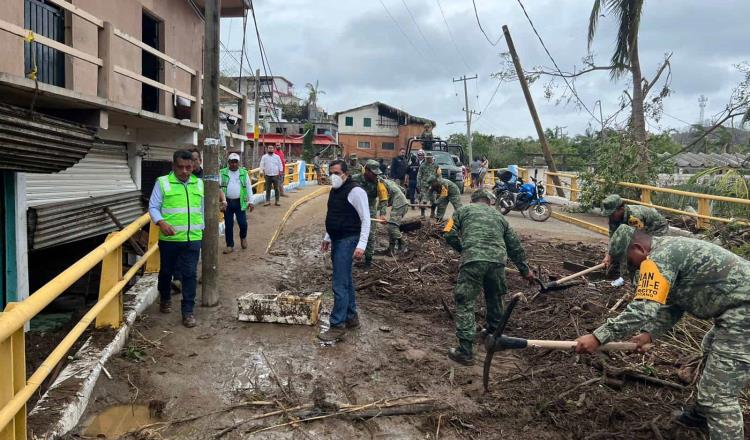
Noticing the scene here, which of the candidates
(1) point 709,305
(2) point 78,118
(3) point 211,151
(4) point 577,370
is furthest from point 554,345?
(2) point 78,118

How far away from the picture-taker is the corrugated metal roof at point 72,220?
7.06m

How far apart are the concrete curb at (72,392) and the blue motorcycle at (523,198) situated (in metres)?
11.5

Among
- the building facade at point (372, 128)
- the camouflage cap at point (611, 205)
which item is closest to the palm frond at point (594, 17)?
the camouflage cap at point (611, 205)

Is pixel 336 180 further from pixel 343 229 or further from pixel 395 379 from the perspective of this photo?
pixel 395 379

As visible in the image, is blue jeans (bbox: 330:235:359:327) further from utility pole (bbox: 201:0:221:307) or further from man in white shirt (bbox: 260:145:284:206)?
man in white shirt (bbox: 260:145:284:206)

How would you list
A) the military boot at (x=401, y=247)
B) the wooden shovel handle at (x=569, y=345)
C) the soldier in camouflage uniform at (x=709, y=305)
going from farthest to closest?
the military boot at (x=401, y=247) → the wooden shovel handle at (x=569, y=345) → the soldier in camouflage uniform at (x=709, y=305)

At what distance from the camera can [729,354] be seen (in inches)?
131

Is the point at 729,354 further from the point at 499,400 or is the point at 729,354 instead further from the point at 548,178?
the point at 548,178

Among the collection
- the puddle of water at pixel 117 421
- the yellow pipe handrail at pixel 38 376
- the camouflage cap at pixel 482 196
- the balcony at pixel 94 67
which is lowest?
the puddle of water at pixel 117 421

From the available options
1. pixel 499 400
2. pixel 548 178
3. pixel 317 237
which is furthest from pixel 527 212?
pixel 499 400

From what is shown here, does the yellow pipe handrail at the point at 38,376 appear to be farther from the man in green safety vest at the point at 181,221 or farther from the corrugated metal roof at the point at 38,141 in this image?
the corrugated metal roof at the point at 38,141

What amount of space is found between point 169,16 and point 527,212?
1097 cm

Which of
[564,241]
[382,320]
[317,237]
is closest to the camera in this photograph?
[382,320]

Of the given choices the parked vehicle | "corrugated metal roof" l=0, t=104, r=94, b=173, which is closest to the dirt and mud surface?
"corrugated metal roof" l=0, t=104, r=94, b=173
